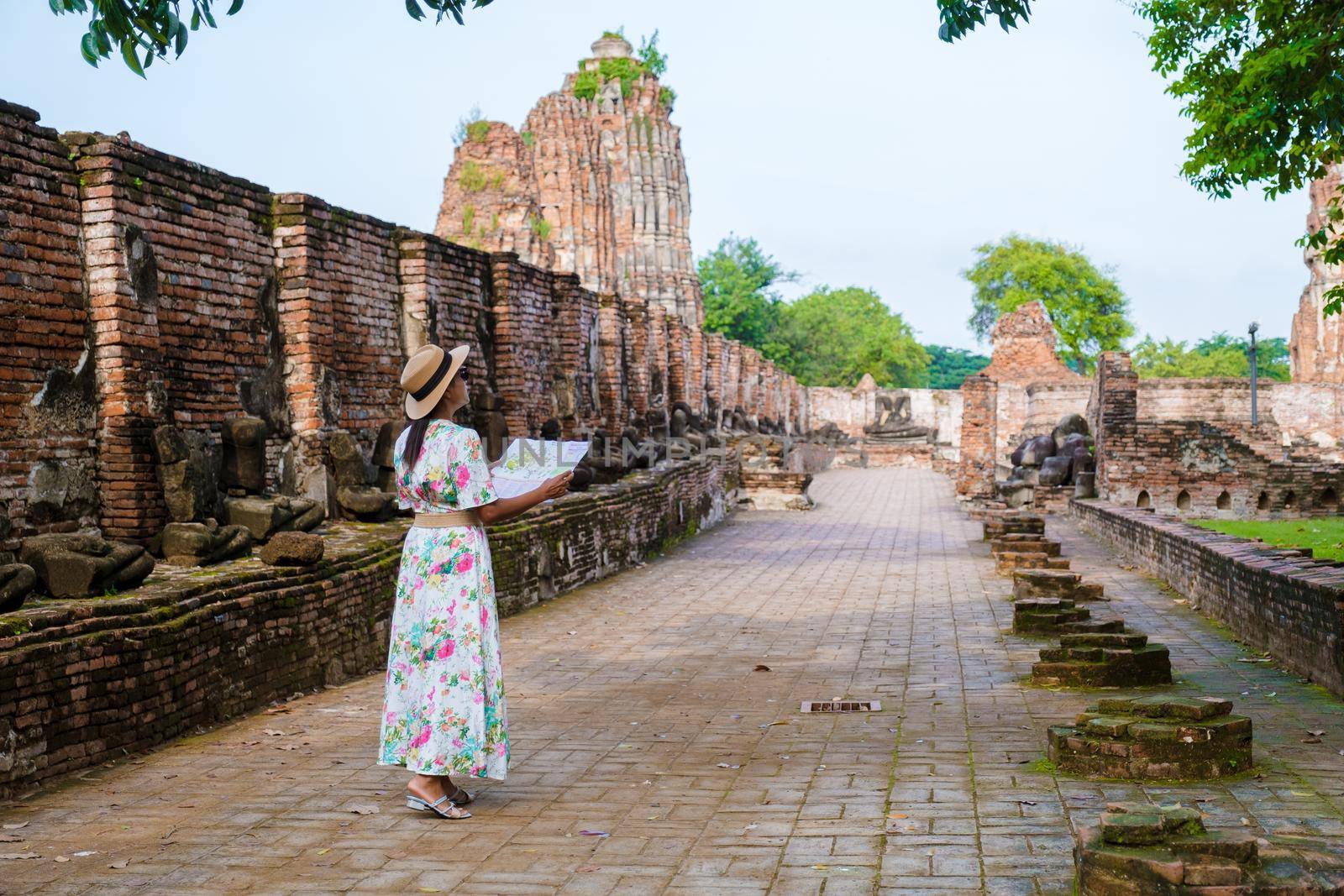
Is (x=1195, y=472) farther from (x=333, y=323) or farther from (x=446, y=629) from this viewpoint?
(x=446, y=629)

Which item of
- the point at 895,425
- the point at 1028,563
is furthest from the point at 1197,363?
the point at 1028,563

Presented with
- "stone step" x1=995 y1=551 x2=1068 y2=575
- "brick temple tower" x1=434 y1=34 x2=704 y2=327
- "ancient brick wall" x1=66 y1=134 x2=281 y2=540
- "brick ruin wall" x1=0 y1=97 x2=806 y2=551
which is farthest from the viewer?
"brick temple tower" x1=434 y1=34 x2=704 y2=327

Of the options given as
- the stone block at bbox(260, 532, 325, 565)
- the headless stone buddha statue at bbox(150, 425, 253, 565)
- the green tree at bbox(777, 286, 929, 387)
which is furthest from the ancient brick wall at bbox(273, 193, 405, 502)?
the green tree at bbox(777, 286, 929, 387)

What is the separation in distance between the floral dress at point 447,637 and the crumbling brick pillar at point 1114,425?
17.9m

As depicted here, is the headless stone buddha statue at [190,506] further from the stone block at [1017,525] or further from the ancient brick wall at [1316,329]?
the ancient brick wall at [1316,329]

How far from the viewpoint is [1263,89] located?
9422mm

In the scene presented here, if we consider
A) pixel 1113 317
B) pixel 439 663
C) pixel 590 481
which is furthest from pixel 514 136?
pixel 1113 317

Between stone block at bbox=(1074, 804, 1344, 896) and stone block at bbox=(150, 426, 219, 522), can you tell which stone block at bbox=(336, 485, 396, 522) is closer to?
stone block at bbox=(150, 426, 219, 522)

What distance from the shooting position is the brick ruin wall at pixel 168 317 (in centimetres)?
756

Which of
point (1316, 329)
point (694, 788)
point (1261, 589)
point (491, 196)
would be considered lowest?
point (694, 788)

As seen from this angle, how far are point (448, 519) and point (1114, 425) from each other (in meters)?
18.0

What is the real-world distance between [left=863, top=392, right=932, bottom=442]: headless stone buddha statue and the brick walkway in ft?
143

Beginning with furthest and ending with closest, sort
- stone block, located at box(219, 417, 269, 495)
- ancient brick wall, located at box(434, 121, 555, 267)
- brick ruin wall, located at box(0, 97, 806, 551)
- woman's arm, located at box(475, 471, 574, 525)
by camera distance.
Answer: ancient brick wall, located at box(434, 121, 555, 267) → stone block, located at box(219, 417, 269, 495) → brick ruin wall, located at box(0, 97, 806, 551) → woman's arm, located at box(475, 471, 574, 525)

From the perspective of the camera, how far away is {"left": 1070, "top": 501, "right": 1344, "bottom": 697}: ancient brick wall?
286 inches
